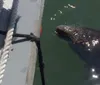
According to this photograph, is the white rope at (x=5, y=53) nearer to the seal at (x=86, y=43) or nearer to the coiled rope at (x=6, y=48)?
the coiled rope at (x=6, y=48)

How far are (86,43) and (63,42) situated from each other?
14.9 inches

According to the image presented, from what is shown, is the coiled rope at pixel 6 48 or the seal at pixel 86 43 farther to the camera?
the seal at pixel 86 43

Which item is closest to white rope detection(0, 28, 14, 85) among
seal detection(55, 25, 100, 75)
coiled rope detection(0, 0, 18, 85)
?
coiled rope detection(0, 0, 18, 85)

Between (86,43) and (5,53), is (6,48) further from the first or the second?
(86,43)

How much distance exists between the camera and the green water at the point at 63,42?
5.03 metres

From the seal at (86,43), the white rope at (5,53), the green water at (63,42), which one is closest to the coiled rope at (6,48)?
the white rope at (5,53)

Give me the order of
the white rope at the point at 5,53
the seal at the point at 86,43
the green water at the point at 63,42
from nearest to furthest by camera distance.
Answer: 1. the white rope at the point at 5,53
2. the green water at the point at 63,42
3. the seal at the point at 86,43

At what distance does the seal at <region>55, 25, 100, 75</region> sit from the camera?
543cm

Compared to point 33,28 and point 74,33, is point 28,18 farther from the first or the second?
point 74,33

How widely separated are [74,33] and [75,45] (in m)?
0.21

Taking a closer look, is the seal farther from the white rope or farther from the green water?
the white rope

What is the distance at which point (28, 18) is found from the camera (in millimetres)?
2930

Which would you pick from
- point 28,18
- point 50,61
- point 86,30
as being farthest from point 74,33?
point 28,18

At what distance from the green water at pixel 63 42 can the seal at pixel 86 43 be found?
13 cm
